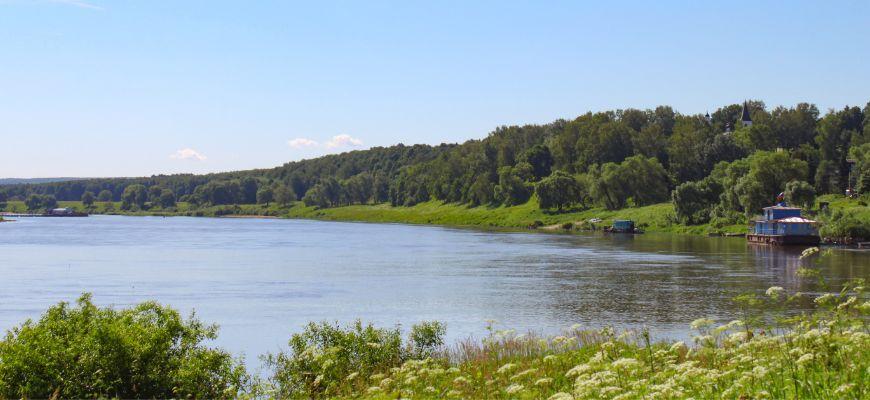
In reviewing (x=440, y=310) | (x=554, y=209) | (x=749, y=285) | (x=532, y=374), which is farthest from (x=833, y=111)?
(x=532, y=374)

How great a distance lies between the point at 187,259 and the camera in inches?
3241

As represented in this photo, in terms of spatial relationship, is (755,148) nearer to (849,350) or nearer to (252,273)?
(252,273)

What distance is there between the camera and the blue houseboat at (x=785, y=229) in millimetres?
104250

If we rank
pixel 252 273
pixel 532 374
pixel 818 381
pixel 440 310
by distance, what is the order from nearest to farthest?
pixel 818 381
pixel 532 374
pixel 440 310
pixel 252 273

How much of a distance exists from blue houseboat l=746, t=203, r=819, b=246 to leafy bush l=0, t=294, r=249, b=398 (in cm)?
9470

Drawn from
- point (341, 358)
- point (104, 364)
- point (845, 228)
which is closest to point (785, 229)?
point (845, 228)

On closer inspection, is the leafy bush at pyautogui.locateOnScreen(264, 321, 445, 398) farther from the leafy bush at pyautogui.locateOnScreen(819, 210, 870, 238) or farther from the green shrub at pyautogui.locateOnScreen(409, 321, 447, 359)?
the leafy bush at pyautogui.locateOnScreen(819, 210, 870, 238)

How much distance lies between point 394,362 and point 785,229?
91369mm

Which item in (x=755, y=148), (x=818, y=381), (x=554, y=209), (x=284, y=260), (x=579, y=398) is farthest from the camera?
(x=554, y=209)

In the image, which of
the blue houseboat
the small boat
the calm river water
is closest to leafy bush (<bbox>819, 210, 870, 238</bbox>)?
the blue houseboat

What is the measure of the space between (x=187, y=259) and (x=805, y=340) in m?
74.6

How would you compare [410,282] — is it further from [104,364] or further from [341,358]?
[104,364]

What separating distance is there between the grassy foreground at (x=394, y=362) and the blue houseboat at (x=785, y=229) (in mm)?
85834

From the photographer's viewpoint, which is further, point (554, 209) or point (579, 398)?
point (554, 209)
